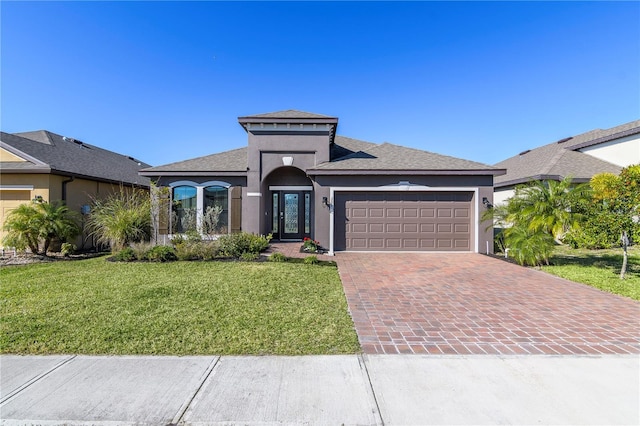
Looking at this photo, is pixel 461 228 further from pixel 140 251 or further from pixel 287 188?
pixel 140 251

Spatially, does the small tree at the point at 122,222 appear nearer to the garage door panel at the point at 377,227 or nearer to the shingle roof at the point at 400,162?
the shingle roof at the point at 400,162

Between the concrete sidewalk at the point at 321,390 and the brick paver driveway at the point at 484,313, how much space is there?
28 centimetres

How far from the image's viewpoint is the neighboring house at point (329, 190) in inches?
424

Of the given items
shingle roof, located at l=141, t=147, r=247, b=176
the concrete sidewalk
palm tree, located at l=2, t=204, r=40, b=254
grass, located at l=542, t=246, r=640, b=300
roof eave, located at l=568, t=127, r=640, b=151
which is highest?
roof eave, located at l=568, t=127, r=640, b=151

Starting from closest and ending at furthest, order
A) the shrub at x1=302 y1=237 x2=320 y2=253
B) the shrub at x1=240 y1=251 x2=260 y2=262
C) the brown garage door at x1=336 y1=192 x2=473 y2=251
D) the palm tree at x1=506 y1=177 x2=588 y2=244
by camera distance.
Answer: the palm tree at x1=506 y1=177 x2=588 y2=244 < the shrub at x1=240 y1=251 x2=260 y2=262 < the shrub at x1=302 y1=237 x2=320 y2=253 < the brown garage door at x1=336 y1=192 x2=473 y2=251

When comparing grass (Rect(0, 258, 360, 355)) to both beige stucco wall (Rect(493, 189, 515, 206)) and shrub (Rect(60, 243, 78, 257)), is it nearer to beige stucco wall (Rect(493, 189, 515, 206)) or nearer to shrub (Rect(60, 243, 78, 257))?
shrub (Rect(60, 243, 78, 257))

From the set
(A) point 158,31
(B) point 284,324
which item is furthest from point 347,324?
(A) point 158,31

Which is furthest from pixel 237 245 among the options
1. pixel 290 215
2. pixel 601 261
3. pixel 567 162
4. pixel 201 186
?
pixel 567 162

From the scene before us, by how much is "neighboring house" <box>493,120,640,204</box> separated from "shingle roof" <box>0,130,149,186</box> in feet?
61.5

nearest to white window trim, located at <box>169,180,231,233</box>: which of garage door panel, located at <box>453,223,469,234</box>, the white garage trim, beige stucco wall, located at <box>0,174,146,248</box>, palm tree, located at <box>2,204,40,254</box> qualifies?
beige stucco wall, located at <box>0,174,146,248</box>

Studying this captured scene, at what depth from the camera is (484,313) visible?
4695 millimetres

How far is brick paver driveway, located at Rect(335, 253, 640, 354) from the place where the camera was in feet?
11.8

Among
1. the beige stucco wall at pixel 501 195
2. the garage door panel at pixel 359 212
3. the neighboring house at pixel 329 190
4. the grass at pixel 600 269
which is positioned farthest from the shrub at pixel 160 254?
the beige stucco wall at pixel 501 195

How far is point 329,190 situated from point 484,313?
7.10 meters
